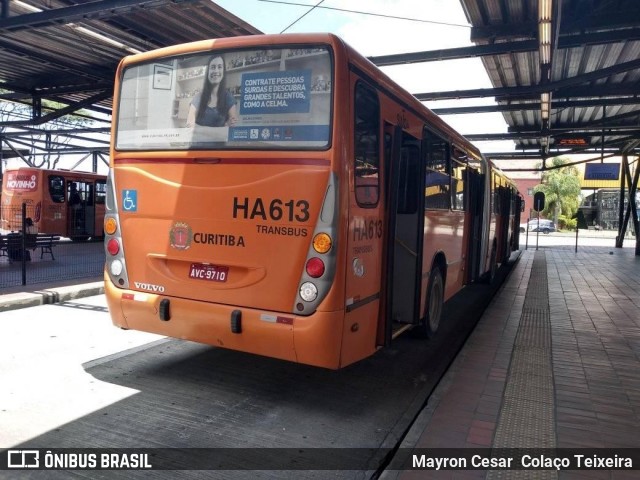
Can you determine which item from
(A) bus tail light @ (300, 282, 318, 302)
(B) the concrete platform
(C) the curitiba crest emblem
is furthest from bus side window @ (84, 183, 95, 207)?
(A) bus tail light @ (300, 282, 318, 302)

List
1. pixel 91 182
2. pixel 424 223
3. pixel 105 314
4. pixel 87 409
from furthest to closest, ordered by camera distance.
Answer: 1. pixel 91 182
2. pixel 105 314
3. pixel 424 223
4. pixel 87 409

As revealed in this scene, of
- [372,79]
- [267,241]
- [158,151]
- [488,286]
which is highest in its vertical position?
[372,79]

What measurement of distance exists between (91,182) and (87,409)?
19529 mm

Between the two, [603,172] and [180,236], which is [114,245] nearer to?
[180,236]

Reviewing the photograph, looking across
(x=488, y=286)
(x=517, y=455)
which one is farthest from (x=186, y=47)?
(x=488, y=286)

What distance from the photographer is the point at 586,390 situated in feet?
16.5

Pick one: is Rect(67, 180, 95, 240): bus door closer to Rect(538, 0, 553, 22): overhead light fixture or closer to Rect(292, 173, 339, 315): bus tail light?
Rect(538, 0, 553, 22): overhead light fixture

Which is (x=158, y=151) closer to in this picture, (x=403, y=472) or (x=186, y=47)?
(x=186, y=47)

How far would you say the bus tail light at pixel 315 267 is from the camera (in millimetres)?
4062

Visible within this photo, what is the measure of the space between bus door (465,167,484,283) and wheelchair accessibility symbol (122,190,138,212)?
576 cm

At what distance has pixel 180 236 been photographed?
466 cm

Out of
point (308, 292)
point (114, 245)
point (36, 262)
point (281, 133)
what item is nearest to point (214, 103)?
point (281, 133)

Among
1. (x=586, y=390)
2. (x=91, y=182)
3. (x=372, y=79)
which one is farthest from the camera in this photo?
(x=91, y=182)

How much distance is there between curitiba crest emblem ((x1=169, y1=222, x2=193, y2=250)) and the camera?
182 inches
